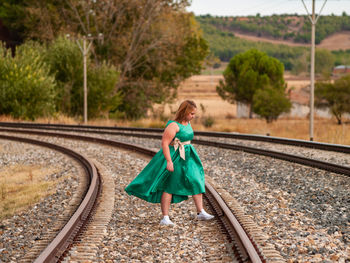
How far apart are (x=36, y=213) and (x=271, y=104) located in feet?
126

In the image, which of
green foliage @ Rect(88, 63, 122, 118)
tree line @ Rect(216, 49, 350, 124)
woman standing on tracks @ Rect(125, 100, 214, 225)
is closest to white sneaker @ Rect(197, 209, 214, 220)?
woman standing on tracks @ Rect(125, 100, 214, 225)

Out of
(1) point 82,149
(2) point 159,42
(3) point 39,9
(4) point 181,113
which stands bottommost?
(1) point 82,149

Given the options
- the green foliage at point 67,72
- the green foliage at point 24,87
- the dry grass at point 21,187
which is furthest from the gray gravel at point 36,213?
the green foliage at point 67,72

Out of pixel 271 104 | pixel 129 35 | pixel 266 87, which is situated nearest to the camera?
pixel 129 35

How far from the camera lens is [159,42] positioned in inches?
1540

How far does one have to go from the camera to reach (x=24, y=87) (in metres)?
30.8

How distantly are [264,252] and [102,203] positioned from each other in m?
3.33

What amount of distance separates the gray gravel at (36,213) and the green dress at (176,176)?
1488 millimetres

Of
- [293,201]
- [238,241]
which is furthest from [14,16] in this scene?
[238,241]

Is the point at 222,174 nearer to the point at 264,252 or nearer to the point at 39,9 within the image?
the point at 264,252

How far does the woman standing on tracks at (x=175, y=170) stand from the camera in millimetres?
5941

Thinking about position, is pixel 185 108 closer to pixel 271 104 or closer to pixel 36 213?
pixel 36 213

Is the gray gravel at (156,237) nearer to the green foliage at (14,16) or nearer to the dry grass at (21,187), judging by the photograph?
the dry grass at (21,187)

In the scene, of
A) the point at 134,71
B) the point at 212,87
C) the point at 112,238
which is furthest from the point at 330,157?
the point at 212,87
